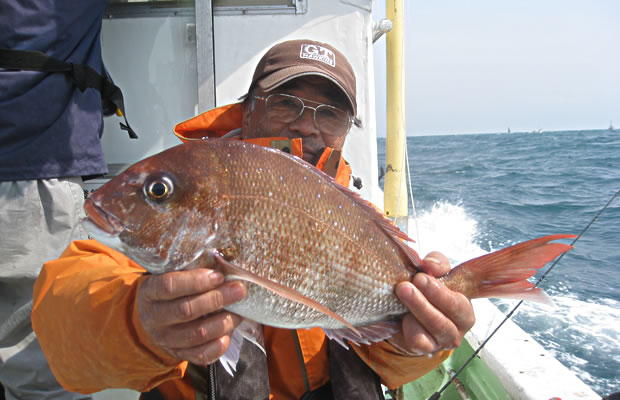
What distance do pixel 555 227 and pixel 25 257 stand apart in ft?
33.8

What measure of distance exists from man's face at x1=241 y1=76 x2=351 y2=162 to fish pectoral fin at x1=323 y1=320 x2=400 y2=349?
98 cm

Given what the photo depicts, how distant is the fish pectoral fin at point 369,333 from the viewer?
134 cm

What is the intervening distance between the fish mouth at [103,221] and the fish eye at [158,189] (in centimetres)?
11

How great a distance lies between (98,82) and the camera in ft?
7.64

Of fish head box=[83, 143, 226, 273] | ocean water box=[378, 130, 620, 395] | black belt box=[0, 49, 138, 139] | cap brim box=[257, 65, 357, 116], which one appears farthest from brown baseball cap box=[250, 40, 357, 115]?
ocean water box=[378, 130, 620, 395]

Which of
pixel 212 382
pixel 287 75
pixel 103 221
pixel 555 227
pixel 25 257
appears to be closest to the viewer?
pixel 103 221

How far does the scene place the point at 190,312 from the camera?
107 cm

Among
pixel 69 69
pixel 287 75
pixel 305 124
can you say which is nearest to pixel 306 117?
pixel 305 124

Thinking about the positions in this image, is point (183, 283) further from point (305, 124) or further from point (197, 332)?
point (305, 124)

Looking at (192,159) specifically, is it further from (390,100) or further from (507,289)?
(390,100)

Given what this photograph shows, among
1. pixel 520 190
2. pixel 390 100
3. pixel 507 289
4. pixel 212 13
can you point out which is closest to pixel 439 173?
pixel 520 190

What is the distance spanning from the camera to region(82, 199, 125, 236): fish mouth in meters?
1.03

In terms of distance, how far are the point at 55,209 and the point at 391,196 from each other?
123 inches

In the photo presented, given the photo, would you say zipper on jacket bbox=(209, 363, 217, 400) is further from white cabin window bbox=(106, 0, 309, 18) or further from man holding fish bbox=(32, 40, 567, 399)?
white cabin window bbox=(106, 0, 309, 18)
